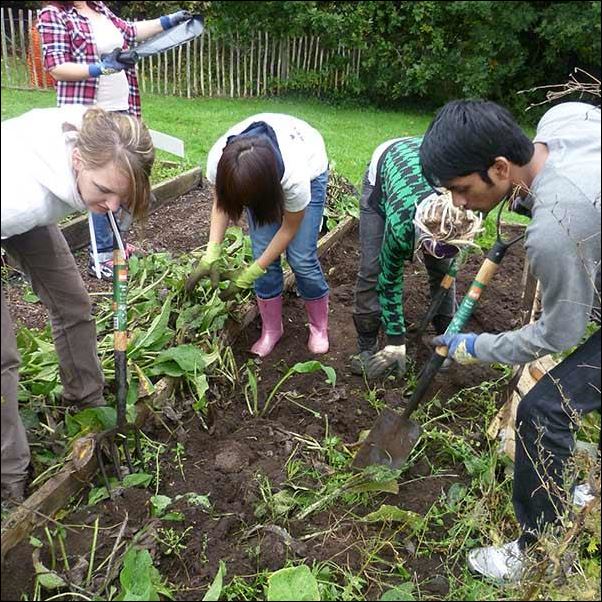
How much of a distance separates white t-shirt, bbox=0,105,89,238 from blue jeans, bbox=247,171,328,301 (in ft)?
4.61

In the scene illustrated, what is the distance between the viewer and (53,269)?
91.7 inches

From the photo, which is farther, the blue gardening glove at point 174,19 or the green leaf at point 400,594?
the blue gardening glove at point 174,19

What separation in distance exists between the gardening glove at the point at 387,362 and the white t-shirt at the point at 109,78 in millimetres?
2046

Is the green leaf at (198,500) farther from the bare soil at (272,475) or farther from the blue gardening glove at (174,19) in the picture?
the blue gardening glove at (174,19)

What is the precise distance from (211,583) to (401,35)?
1241 cm

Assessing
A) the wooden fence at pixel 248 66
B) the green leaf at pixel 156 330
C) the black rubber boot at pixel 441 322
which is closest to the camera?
the green leaf at pixel 156 330

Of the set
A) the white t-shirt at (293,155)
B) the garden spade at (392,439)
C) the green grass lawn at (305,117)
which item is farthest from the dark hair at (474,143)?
the green grass lawn at (305,117)

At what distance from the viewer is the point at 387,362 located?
3.35 meters

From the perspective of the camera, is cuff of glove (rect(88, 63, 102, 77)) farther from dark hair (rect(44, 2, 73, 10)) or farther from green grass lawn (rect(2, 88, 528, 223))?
green grass lawn (rect(2, 88, 528, 223))

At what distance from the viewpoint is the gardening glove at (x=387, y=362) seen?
11.0 feet

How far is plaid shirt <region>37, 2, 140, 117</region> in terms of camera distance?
145 inches

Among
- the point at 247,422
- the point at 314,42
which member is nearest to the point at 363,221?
the point at 247,422

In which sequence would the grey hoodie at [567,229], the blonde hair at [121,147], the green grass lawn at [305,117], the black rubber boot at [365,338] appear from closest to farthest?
the grey hoodie at [567,229]
the blonde hair at [121,147]
the black rubber boot at [365,338]
the green grass lawn at [305,117]

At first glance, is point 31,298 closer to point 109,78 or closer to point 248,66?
point 109,78
